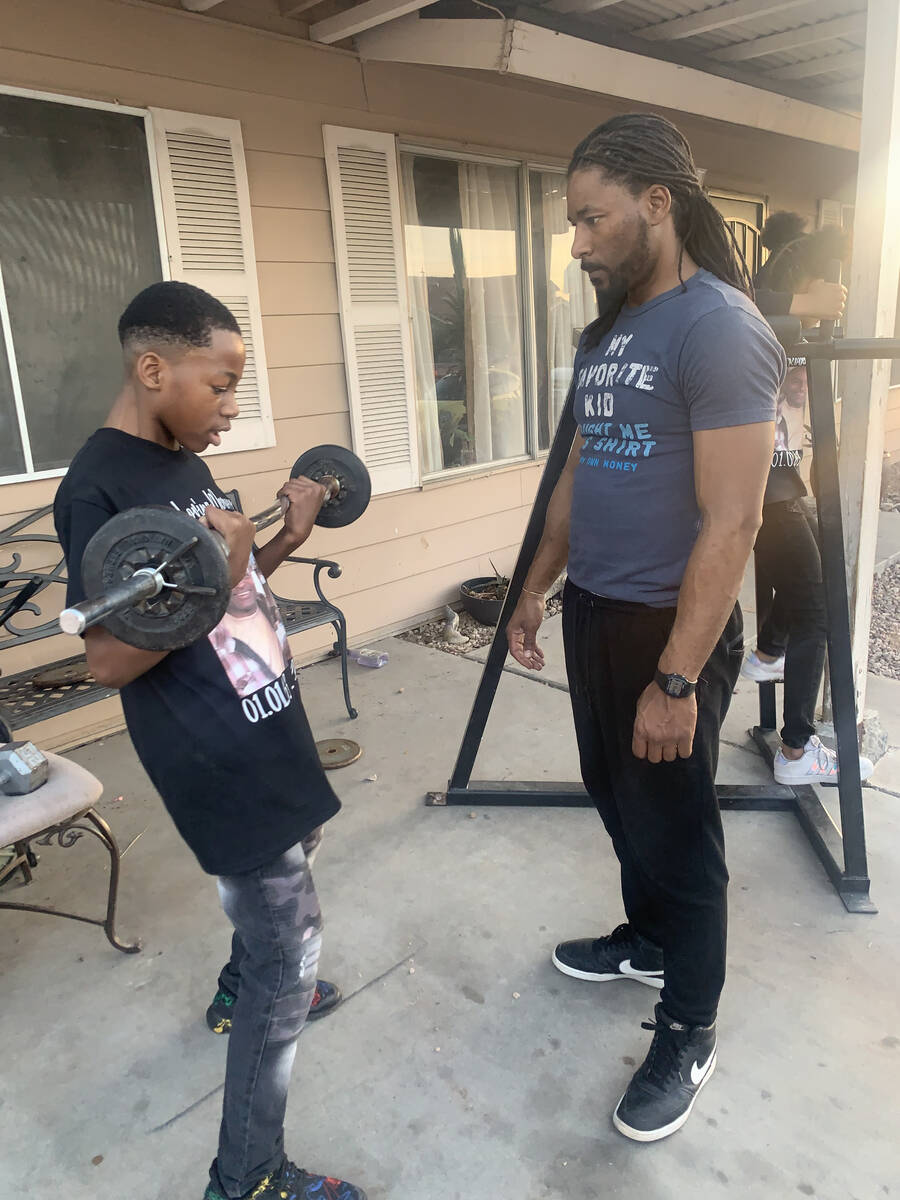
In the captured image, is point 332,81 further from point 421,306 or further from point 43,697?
point 43,697

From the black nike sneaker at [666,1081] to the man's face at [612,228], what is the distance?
1.50m

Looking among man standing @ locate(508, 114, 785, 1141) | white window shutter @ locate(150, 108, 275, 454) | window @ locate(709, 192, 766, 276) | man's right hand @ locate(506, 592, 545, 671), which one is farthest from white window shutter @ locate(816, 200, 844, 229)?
man standing @ locate(508, 114, 785, 1141)

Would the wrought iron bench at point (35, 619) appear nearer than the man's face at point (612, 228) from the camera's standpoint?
No

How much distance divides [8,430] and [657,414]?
8.49 ft

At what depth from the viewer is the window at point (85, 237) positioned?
3029 mm

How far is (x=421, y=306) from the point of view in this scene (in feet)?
14.9

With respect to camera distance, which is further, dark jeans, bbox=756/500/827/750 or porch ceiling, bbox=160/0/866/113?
porch ceiling, bbox=160/0/866/113

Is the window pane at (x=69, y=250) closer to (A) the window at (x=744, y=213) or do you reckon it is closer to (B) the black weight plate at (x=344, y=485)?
(B) the black weight plate at (x=344, y=485)

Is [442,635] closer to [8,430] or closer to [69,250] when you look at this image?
[8,430]

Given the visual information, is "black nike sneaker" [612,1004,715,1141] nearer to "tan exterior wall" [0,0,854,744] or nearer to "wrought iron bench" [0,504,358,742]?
"wrought iron bench" [0,504,358,742]

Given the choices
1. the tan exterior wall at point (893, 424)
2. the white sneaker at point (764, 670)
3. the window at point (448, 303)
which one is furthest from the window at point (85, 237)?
the tan exterior wall at point (893, 424)

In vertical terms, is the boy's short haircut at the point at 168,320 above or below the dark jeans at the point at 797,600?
above

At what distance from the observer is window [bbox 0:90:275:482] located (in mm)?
3029

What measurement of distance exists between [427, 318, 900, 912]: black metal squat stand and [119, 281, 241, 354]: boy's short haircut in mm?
1123
